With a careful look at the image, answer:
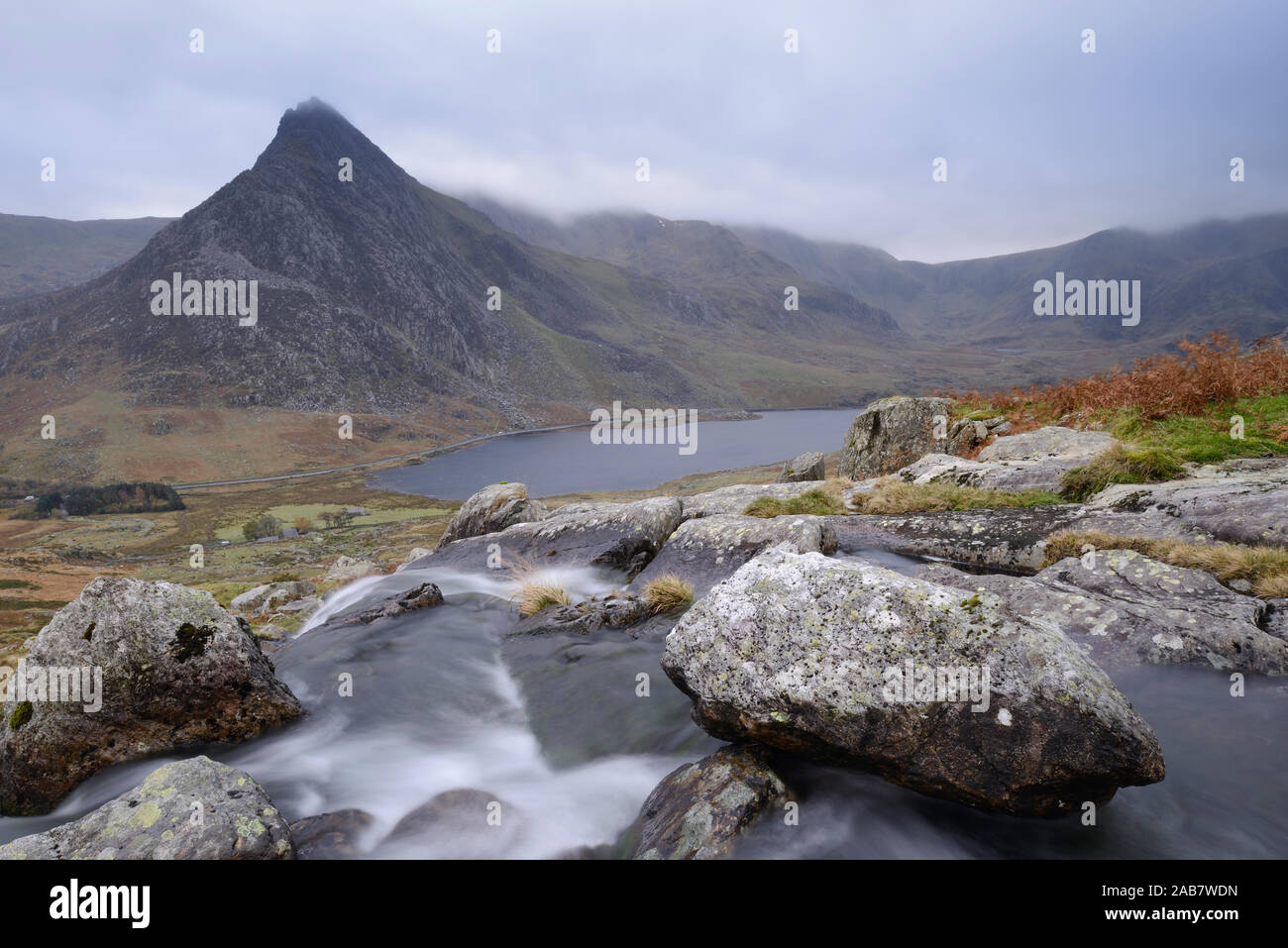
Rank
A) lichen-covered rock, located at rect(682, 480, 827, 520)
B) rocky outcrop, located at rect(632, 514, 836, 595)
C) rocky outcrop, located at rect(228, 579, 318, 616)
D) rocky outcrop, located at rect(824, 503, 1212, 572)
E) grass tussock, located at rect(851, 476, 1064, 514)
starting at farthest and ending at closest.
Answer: rocky outcrop, located at rect(228, 579, 318, 616) < lichen-covered rock, located at rect(682, 480, 827, 520) < grass tussock, located at rect(851, 476, 1064, 514) < rocky outcrop, located at rect(632, 514, 836, 595) < rocky outcrop, located at rect(824, 503, 1212, 572)

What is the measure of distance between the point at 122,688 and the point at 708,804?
9.04 meters

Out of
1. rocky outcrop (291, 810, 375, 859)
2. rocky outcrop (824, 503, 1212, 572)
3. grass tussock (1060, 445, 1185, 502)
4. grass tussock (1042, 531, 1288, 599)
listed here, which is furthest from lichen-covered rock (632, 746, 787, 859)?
grass tussock (1060, 445, 1185, 502)

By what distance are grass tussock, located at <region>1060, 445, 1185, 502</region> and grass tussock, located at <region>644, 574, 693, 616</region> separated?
10.3m

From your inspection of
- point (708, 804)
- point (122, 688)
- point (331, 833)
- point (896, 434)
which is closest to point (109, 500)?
point (122, 688)

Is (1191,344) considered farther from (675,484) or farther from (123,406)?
(123,406)

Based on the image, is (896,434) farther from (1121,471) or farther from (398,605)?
(398,605)

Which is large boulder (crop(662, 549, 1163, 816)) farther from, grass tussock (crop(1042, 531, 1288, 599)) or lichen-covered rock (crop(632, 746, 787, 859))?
grass tussock (crop(1042, 531, 1288, 599))

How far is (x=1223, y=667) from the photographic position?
832 centimetres

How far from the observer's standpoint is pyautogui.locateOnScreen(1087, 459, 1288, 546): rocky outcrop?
34.8ft

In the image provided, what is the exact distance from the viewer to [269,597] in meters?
27.9

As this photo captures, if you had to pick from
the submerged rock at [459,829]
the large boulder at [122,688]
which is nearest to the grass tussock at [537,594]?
the large boulder at [122,688]

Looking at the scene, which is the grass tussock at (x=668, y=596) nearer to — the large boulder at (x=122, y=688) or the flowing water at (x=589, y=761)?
the flowing water at (x=589, y=761)

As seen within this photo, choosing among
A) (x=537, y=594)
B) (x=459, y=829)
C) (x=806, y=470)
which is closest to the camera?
(x=459, y=829)
